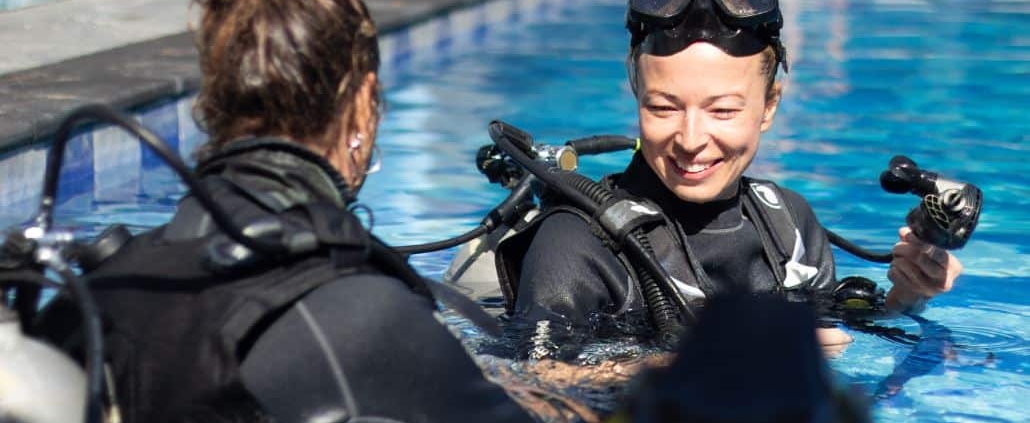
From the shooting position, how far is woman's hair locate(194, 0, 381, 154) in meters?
2.13

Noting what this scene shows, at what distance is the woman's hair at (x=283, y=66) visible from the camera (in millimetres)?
2129

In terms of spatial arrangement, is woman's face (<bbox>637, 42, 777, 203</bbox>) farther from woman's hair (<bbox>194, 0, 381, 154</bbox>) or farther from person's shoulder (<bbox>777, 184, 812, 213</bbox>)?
woman's hair (<bbox>194, 0, 381, 154</bbox>)

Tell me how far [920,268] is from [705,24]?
86 cm

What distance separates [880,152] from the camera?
8016mm

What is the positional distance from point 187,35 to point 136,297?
6.65 meters

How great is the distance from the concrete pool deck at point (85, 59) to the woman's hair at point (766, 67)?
282 cm

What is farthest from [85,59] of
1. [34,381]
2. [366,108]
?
[34,381]

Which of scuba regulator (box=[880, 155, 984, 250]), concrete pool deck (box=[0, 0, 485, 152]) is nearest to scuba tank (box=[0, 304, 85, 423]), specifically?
scuba regulator (box=[880, 155, 984, 250])

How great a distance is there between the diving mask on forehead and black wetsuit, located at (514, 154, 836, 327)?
13.1 inches

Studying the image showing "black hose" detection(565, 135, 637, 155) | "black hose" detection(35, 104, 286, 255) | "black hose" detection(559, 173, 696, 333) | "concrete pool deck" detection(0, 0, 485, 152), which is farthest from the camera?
"concrete pool deck" detection(0, 0, 485, 152)

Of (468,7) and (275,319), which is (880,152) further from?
(275,319)

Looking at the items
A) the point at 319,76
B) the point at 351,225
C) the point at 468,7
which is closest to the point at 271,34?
the point at 319,76

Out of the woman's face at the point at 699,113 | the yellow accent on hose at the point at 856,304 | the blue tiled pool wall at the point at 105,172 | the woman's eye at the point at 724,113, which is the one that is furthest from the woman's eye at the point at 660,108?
the blue tiled pool wall at the point at 105,172

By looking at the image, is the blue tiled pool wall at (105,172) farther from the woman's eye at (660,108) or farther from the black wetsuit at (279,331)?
the black wetsuit at (279,331)
